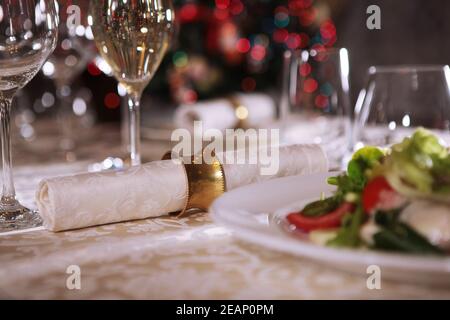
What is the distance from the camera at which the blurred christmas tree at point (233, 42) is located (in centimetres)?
329

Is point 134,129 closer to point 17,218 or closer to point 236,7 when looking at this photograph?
point 17,218

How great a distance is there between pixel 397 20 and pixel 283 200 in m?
3.02

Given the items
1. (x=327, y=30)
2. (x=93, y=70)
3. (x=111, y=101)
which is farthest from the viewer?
(x=111, y=101)

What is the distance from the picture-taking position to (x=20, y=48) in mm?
817

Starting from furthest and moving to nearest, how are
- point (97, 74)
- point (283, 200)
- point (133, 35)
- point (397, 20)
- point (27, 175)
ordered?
point (97, 74) → point (397, 20) → point (27, 175) → point (133, 35) → point (283, 200)

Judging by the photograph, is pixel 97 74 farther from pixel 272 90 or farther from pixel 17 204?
pixel 17 204

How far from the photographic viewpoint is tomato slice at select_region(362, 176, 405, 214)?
59 cm

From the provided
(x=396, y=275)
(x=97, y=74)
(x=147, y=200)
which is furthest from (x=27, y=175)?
(x=97, y=74)

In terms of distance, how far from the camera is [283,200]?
78 centimetres

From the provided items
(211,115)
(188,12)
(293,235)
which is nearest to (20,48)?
(293,235)

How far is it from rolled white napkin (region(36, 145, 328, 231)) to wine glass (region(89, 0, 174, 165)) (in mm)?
145

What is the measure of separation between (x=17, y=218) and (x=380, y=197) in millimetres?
475

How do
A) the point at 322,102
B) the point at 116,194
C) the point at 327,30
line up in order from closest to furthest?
the point at 116,194 < the point at 322,102 < the point at 327,30

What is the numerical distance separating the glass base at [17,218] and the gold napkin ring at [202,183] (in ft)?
0.61
